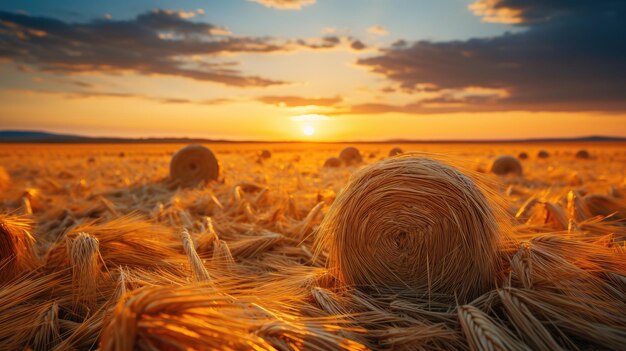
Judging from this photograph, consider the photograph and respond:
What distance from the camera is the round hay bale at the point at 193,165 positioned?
34.4 feet

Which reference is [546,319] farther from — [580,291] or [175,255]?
[175,255]

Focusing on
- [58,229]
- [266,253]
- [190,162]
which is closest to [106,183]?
[190,162]

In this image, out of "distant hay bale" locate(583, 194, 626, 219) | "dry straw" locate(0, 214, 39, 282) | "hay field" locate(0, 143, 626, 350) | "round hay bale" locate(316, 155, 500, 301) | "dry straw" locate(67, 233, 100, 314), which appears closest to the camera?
"hay field" locate(0, 143, 626, 350)

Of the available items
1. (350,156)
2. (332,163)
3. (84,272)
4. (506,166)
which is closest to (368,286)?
(84,272)

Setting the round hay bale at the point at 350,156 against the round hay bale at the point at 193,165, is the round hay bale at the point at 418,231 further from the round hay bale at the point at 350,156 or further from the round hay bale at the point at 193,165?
the round hay bale at the point at 350,156

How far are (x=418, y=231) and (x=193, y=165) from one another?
926 cm

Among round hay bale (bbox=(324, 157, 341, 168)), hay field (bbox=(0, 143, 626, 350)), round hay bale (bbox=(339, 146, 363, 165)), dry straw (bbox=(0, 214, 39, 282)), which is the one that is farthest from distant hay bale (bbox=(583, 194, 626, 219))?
round hay bale (bbox=(339, 146, 363, 165))

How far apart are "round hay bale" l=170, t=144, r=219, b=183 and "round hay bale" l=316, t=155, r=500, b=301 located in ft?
28.1

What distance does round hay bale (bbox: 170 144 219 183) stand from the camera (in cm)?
1049

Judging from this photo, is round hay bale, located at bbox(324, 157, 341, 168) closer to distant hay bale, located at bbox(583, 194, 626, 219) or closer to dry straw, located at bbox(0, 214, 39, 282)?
distant hay bale, located at bbox(583, 194, 626, 219)

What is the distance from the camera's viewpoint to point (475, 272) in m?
2.39

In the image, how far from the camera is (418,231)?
2441mm

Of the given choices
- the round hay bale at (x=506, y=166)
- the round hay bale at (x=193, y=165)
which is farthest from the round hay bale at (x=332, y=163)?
the round hay bale at (x=193, y=165)

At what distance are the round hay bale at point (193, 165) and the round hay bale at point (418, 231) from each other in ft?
28.1
